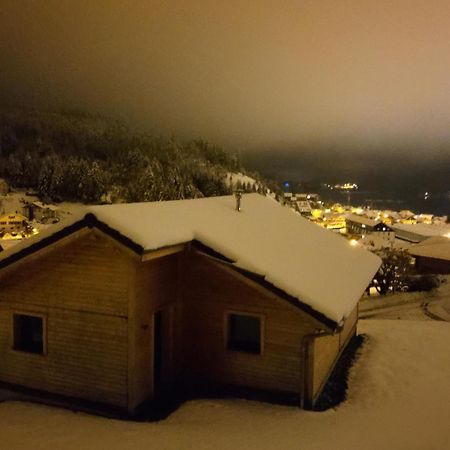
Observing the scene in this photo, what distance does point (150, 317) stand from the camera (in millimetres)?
8938

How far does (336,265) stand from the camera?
12234mm

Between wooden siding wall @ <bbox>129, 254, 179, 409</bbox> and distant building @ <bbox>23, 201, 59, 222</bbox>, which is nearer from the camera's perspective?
wooden siding wall @ <bbox>129, 254, 179, 409</bbox>

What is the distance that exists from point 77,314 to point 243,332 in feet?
11.6

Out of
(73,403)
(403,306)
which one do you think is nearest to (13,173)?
(403,306)

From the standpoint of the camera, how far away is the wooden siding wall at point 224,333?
356 inches

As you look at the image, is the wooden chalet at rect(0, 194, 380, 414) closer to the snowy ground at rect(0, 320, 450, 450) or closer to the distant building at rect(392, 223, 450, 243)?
the snowy ground at rect(0, 320, 450, 450)

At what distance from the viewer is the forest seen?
348ft

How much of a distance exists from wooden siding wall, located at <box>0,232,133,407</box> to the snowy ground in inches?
25.9

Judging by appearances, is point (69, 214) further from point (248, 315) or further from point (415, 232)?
point (248, 315)

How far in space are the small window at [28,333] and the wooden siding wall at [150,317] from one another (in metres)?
2.40

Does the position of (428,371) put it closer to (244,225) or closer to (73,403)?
(244,225)

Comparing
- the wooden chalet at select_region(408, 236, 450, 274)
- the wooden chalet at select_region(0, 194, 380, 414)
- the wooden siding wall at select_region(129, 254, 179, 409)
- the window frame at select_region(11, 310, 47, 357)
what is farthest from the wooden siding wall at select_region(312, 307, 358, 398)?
the wooden chalet at select_region(408, 236, 450, 274)

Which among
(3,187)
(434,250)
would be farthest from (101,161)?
(434,250)

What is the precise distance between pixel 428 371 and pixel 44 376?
9192 mm
